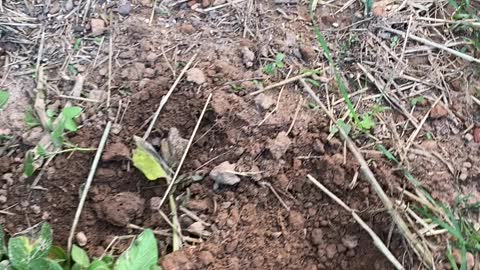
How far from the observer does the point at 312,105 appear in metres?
1.79

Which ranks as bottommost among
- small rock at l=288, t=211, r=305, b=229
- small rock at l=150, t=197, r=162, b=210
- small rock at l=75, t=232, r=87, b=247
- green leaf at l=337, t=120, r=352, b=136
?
small rock at l=288, t=211, r=305, b=229

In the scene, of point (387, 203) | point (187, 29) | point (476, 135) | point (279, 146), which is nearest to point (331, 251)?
point (387, 203)

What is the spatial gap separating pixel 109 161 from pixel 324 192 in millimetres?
568

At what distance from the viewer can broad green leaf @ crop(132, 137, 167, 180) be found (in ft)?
5.48

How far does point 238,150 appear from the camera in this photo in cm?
170

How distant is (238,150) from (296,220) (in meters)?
0.24

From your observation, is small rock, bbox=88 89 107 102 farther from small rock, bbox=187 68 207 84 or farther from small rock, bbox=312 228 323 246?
small rock, bbox=312 228 323 246

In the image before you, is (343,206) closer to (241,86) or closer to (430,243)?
(430,243)

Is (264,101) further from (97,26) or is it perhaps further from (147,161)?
(97,26)

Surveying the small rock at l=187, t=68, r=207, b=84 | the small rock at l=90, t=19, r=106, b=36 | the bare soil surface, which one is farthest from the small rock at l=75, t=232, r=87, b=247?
the small rock at l=90, t=19, r=106, b=36

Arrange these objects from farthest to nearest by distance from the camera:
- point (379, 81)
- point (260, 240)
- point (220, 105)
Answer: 1. point (379, 81)
2. point (220, 105)
3. point (260, 240)

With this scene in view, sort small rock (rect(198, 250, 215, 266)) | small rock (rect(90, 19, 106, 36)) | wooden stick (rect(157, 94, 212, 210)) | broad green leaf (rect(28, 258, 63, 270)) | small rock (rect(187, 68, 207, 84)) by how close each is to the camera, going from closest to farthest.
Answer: broad green leaf (rect(28, 258, 63, 270)) → small rock (rect(198, 250, 215, 266)) → wooden stick (rect(157, 94, 212, 210)) → small rock (rect(187, 68, 207, 84)) → small rock (rect(90, 19, 106, 36))

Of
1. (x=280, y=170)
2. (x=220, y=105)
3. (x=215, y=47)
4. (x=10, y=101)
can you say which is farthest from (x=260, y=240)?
(x=10, y=101)

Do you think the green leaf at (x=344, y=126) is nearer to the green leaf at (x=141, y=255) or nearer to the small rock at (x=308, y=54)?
the small rock at (x=308, y=54)
